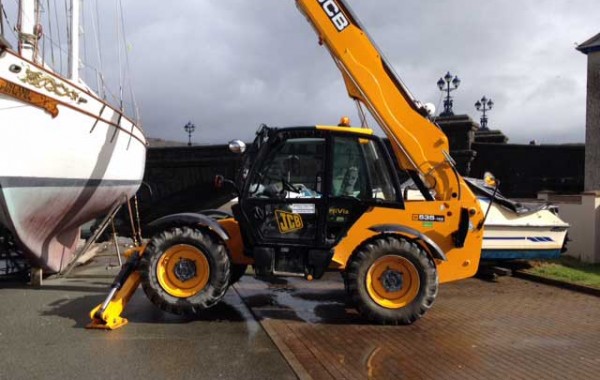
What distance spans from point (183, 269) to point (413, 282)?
8.69 ft

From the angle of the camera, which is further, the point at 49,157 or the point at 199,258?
the point at 49,157

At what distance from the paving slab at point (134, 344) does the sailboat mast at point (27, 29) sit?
177 inches

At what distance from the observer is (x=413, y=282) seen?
244 inches

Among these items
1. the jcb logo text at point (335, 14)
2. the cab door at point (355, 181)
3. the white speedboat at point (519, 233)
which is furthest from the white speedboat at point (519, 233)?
the jcb logo text at point (335, 14)

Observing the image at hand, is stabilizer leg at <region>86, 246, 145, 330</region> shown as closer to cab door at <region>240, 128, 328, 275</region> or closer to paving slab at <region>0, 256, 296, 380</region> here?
paving slab at <region>0, 256, 296, 380</region>

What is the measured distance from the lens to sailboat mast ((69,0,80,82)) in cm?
1294

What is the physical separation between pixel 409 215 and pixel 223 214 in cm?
277

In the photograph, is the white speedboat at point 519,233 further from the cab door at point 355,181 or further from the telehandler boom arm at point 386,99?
the cab door at point 355,181

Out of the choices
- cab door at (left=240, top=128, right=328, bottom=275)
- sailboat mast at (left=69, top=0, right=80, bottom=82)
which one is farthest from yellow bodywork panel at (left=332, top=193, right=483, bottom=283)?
sailboat mast at (left=69, top=0, right=80, bottom=82)

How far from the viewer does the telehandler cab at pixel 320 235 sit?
614cm

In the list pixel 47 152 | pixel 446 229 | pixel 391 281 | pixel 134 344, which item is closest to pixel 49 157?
pixel 47 152

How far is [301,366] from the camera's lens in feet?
15.4

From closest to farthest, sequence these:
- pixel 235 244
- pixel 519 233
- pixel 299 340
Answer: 1. pixel 299 340
2. pixel 235 244
3. pixel 519 233

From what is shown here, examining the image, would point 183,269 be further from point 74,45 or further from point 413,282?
point 74,45
